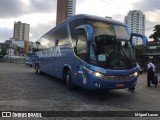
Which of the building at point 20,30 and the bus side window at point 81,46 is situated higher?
the building at point 20,30

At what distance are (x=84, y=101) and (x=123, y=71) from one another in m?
2.05

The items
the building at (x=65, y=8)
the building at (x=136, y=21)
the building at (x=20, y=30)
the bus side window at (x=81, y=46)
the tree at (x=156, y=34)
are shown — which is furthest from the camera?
the building at (x=20, y=30)

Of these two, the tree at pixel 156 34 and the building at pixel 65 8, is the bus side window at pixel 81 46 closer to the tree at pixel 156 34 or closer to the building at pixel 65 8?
the building at pixel 65 8

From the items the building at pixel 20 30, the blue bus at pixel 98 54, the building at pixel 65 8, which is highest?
the building at pixel 20 30

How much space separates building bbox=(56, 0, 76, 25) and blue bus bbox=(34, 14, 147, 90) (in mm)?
30458

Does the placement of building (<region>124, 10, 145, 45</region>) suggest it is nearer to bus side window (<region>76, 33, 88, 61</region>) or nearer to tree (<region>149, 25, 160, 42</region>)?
bus side window (<region>76, 33, 88, 61</region>)

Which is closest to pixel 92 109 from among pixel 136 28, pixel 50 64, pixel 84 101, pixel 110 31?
pixel 84 101

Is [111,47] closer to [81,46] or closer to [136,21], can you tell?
[81,46]

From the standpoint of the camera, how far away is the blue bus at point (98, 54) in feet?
33.9


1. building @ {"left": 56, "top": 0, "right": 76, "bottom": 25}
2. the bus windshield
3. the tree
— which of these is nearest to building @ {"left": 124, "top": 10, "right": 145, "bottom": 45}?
building @ {"left": 56, "top": 0, "right": 76, "bottom": 25}

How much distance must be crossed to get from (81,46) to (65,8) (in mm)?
34886

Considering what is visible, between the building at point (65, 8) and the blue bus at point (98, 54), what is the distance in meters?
30.5

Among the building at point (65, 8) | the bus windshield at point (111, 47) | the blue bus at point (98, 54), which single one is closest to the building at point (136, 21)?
the building at point (65, 8)

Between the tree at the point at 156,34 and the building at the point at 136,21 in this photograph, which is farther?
the tree at the point at 156,34
